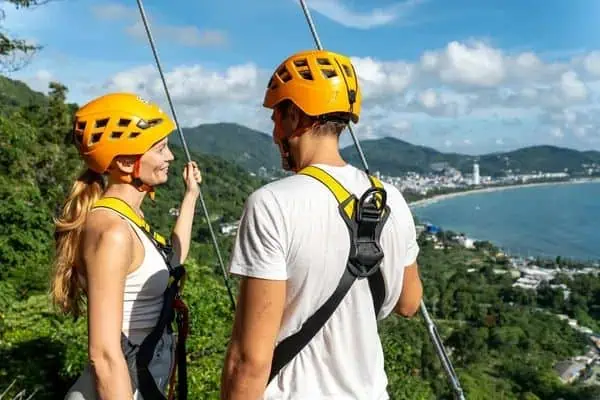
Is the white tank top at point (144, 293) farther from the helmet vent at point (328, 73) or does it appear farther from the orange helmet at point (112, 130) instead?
the helmet vent at point (328, 73)

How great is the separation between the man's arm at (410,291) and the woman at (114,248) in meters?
0.75

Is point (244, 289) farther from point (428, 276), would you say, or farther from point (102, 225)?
point (428, 276)

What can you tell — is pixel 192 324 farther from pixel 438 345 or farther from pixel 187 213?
pixel 438 345

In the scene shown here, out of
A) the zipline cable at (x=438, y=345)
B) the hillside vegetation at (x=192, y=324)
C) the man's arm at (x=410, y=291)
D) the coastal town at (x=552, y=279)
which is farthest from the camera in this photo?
the coastal town at (x=552, y=279)

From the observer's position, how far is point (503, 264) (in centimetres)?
8019

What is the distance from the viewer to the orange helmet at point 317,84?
1567mm

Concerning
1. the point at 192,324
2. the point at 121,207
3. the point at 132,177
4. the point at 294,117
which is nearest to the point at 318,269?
the point at 294,117

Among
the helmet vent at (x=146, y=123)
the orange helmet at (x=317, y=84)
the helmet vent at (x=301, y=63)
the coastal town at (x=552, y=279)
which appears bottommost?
the coastal town at (x=552, y=279)

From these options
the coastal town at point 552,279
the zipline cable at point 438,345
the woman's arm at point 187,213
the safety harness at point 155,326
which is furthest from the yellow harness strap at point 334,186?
the coastal town at point 552,279

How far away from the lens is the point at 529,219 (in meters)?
128

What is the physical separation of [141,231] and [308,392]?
2.53ft

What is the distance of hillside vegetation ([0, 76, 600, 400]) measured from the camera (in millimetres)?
4953

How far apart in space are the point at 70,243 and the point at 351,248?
946 millimetres

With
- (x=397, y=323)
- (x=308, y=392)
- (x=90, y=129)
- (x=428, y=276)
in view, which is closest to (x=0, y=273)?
(x=90, y=129)
